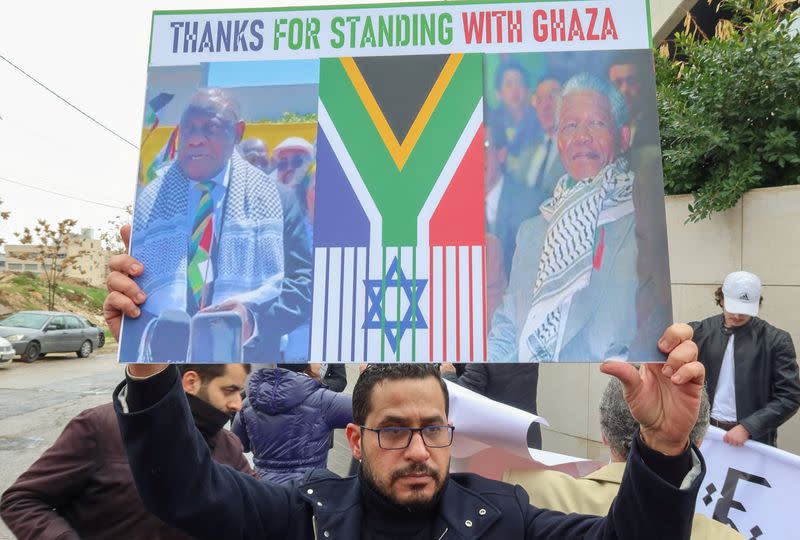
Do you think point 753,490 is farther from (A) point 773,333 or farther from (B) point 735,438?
(A) point 773,333

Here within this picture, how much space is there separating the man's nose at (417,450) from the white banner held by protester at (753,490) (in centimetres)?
181

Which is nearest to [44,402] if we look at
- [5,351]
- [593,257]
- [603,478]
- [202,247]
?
[5,351]

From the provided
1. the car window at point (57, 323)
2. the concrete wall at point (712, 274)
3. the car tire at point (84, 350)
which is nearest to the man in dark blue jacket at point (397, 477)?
the concrete wall at point (712, 274)

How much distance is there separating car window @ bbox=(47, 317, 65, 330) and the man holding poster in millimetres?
20491

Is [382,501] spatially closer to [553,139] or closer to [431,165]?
[431,165]

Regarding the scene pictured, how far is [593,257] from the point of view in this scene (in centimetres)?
151

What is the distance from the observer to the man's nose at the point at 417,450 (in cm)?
170

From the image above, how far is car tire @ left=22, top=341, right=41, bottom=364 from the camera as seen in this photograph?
17.9 metres

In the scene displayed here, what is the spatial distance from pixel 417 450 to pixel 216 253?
775 millimetres

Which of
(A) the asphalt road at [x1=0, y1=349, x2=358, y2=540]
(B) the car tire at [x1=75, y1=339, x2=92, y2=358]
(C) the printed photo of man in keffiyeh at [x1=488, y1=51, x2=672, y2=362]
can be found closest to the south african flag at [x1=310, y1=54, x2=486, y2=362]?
(C) the printed photo of man in keffiyeh at [x1=488, y1=51, x2=672, y2=362]

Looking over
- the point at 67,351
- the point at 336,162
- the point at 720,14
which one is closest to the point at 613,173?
the point at 336,162

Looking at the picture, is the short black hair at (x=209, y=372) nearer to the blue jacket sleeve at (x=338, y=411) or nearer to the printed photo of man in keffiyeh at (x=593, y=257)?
the blue jacket sleeve at (x=338, y=411)

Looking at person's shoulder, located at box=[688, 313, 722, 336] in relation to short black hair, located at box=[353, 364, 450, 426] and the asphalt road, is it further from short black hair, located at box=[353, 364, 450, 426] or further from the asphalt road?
the asphalt road

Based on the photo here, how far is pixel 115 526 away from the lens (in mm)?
2051
